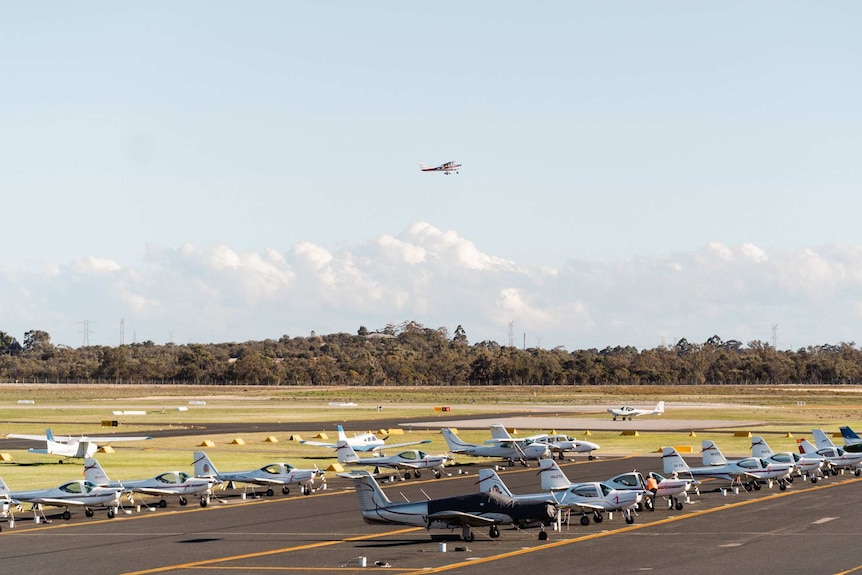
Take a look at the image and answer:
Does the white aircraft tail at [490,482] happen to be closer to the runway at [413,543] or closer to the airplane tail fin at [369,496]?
the runway at [413,543]

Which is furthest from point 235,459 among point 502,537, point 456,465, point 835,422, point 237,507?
point 835,422

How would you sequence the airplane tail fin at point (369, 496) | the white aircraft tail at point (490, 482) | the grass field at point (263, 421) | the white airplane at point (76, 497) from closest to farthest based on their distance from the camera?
the airplane tail fin at point (369, 496) → the white aircraft tail at point (490, 482) → the white airplane at point (76, 497) → the grass field at point (263, 421)

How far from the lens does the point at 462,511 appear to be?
140ft

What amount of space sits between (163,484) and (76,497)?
5.15 m

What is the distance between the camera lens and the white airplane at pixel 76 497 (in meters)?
49.2

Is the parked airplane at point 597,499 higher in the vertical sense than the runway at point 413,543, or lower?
higher

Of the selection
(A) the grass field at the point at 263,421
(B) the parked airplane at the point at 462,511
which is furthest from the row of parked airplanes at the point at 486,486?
(A) the grass field at the point at 263,421

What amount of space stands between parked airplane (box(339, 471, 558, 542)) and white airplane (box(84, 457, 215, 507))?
13.5m

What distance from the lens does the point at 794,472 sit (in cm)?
6625

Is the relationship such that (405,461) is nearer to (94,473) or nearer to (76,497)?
(94,473)

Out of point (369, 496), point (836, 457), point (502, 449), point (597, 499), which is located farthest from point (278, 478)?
point (836, 457)

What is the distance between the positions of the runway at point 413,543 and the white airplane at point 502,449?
20611 mm

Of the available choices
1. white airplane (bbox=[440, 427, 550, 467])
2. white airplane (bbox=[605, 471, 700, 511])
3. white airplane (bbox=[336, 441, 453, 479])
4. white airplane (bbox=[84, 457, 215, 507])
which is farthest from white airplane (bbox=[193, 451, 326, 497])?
white airplane (bbox=[605, 471, 700, 511])

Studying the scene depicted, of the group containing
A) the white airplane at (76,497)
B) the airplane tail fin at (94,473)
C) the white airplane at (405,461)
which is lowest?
the white airplane at (76,497)
